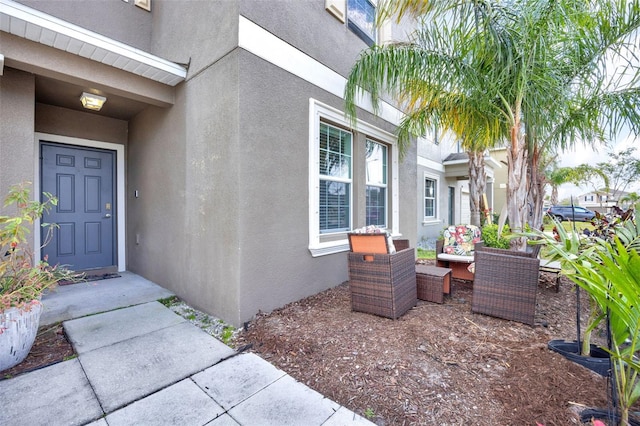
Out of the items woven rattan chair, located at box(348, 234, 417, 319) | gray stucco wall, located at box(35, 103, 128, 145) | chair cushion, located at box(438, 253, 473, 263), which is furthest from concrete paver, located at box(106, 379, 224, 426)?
gray stucco wall, located at box(35, 103, 128, 145)

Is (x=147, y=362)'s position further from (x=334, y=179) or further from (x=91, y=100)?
(x=91, y=100)

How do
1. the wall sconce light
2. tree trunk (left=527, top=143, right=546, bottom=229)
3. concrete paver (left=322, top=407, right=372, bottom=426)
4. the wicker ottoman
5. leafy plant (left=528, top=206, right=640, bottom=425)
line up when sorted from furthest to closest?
tree trunk (left=527, top=143, right=546, bottom=229)
the wall sconce light
the wicker ottoman
concrete paver (left=322, top=407, right=372, bottom=426)
leafy plant (left=528, top=206, right=640, bottom=425)

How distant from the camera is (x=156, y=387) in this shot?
7.56 feet

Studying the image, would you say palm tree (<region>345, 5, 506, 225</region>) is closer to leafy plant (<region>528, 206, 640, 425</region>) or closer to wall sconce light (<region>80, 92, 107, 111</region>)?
leafy plant (<region>528, 206, 640, 425</region>)

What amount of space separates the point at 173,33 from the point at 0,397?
476 centimetres

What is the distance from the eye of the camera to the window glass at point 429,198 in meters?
10.9

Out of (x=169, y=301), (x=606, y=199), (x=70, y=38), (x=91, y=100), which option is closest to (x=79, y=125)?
(x=91, y=100)

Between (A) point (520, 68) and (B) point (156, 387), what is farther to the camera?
(A) point (520, 68)

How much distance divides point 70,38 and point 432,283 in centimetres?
527

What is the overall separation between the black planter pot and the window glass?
28.2 ft

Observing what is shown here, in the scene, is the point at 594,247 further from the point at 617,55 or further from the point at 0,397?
the point at 0,397

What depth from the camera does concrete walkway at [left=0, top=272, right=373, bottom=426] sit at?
1.98m

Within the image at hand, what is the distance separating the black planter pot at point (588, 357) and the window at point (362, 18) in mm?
5608

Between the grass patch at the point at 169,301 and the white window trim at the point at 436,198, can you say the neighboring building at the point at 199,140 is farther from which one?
the white window trim at the point at 436,198
